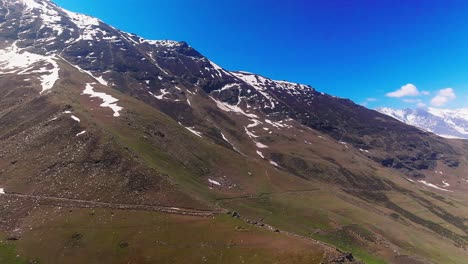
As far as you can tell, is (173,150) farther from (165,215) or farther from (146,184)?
(165,215)

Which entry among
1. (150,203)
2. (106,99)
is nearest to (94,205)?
(150,203)

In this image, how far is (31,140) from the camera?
383 ft

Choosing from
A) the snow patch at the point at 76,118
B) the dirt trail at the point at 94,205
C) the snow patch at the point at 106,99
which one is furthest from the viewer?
the snow patch at the point at 106,99

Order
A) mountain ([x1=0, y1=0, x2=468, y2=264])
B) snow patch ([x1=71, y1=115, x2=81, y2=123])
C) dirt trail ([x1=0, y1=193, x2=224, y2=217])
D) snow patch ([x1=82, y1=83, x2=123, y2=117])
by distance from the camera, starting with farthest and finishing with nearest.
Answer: snow patch ([x1=82, y1=83, x2=123, y2=117]), snow patch ([x1=71, y1=115, x2=81, y2=123]), dirt trail ([x1=0, y1=193, x2=224, y2=217]), mountain ([x1=0, y1=0, x2=468, y2=264])

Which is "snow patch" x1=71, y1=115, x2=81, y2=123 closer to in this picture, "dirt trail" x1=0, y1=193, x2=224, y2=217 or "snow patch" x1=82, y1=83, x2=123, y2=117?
"snow patch" x1=82, y1=83, x2=123, y2=117

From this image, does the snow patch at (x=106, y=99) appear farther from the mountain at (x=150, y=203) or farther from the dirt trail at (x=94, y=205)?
the dirt trail at (x=94, y=205)

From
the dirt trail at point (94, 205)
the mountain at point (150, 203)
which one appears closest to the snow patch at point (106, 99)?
the mountain at point (150, 203)

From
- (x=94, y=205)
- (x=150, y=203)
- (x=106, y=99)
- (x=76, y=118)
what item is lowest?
(x=94, y=205)

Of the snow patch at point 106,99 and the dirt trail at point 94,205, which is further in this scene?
the snow patch at point 106,99

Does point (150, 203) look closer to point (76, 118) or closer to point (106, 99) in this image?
point (76, 118)

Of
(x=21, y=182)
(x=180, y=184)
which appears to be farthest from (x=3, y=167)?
(x=180, y=184)

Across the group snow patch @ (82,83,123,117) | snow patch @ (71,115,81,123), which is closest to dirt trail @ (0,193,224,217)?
snow patch @ (71,115,81,123)

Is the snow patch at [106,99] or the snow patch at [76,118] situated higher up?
the snow patch at [106,99]

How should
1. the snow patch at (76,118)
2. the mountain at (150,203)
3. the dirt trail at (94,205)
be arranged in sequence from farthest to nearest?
the snow patch at (76,118) < the dirt trail at (94,205) < the mountain at (150,203)
